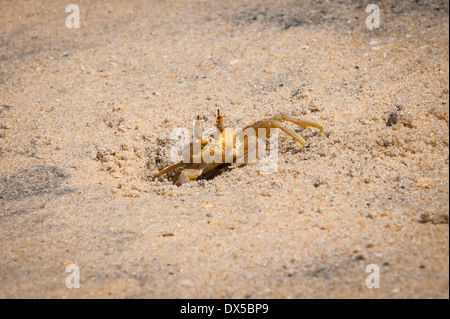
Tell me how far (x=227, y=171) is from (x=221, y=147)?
0.88 feet

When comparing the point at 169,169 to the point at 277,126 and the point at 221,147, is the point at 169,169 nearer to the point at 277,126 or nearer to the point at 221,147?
the point at 221,147

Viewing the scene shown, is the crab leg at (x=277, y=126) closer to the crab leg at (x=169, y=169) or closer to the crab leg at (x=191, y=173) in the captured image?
the crab leg at (x=191, y=173)

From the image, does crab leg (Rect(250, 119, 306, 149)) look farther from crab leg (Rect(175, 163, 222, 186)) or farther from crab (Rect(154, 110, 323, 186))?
crab leg (Rect(175, 163, 222, 186))

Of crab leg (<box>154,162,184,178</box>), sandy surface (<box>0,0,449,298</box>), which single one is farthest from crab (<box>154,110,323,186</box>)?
sandy surface (<box>0,0,449,298</box>)

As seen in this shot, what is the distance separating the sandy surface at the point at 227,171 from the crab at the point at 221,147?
165 mm

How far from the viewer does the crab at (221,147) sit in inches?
159

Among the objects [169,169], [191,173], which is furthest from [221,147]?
[169,169]

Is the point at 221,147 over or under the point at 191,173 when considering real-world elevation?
over

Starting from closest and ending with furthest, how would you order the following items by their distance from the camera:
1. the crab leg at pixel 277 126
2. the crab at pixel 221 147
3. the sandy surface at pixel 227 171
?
the sandy surface at pixel 227 171 < the crab leg at pixel 277 126 < the crab at pixel 221 147

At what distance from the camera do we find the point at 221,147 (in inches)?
162

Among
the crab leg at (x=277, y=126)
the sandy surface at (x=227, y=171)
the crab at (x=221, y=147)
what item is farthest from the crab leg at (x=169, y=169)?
the crab leg at (x=277, y=126)

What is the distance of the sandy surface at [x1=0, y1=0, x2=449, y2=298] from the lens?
2.60 metres
